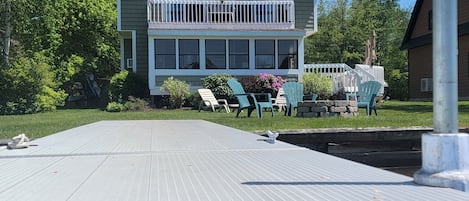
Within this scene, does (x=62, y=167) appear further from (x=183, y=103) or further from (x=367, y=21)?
(x=367, y=21)

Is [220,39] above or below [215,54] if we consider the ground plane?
above

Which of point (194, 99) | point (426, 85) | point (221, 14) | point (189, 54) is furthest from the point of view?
point (426, 85)

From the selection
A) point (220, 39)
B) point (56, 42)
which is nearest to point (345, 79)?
point (220, 39)

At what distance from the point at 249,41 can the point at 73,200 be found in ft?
54.4

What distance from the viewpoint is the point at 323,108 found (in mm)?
11172

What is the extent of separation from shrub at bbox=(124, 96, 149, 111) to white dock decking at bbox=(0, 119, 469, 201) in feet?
36.8

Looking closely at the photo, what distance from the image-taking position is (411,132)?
839 centimetres

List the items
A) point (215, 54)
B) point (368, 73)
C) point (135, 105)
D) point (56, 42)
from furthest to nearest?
point (56, 42) → point (215, 54) → point (368, 73) → point (135, 105)

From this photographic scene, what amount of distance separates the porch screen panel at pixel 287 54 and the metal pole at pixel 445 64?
16321mm

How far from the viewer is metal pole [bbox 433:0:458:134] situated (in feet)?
8.79

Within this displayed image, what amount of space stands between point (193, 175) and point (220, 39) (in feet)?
51.6

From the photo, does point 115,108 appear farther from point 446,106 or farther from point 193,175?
point 446,106

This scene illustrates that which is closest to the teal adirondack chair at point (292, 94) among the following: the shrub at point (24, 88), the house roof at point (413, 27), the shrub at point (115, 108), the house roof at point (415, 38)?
the shrub at point (115, 108)

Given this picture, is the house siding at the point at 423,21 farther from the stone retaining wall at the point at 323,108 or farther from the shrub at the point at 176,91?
the stone retaining wall at the point at 323,108
